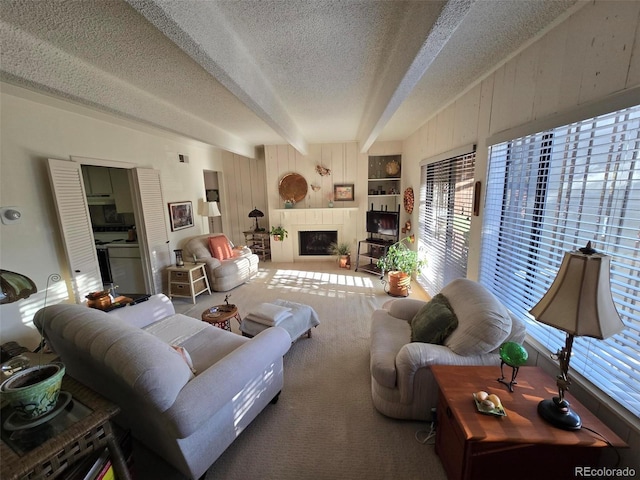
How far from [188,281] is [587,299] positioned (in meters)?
4.21

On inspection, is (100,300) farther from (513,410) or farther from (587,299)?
(587,299)

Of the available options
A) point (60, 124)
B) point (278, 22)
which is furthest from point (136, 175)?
point (278, 22)

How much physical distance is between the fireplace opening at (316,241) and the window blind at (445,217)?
2167 mm

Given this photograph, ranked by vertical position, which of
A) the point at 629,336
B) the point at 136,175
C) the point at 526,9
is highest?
the point at 526,9

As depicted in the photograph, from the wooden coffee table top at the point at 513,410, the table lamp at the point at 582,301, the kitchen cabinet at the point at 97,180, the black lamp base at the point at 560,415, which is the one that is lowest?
the wooden coffee table top at the point at 513,410

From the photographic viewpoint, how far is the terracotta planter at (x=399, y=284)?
3.87 meters

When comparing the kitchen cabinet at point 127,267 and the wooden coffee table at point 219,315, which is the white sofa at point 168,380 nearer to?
the wooden coffee table at point 219,315

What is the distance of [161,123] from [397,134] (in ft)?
11.9

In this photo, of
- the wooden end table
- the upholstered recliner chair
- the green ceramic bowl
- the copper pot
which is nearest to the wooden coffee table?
the copper pot

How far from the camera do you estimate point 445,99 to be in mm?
2846

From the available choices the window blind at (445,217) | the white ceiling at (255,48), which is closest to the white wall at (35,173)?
the white ceiling at (255,48)

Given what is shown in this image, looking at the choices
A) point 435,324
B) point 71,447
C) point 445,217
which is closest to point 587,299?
point 435,324

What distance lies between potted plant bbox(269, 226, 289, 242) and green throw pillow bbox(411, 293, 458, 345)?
4.00 metres

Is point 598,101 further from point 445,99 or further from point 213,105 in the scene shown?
point 213,105
